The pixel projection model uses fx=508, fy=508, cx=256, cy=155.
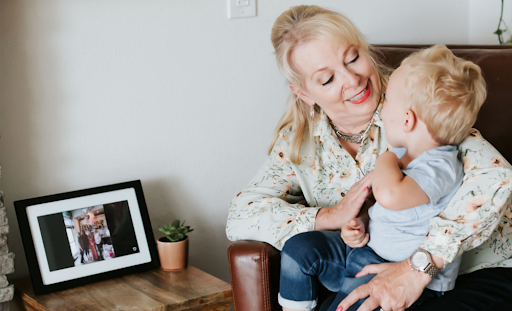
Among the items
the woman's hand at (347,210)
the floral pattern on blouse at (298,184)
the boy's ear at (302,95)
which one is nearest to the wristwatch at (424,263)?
the woman's hand at (347,210)

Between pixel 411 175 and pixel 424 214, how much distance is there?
11 centimetres

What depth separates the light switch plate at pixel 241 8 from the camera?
1.95 m

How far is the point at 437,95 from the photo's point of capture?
1.18 m

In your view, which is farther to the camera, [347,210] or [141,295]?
[141,295]

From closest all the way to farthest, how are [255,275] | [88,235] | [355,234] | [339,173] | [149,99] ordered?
1. [355,234]
2. [255,275]
3. [339,173]
4. [88,235]
5. [149,99]

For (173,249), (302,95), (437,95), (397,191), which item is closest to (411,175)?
(397,191)

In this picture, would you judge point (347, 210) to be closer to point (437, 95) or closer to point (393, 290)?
A: point (393, 290)

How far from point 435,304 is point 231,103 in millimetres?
1138

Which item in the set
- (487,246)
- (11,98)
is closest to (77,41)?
(11,98)

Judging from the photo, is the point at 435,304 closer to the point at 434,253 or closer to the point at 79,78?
the point at 434,253

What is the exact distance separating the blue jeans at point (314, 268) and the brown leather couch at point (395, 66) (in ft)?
0.23

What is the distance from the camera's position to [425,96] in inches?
46.8

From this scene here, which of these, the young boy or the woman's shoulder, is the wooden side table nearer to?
the young boy

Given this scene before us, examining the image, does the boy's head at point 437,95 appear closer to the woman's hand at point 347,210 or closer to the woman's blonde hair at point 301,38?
the woman's hand at point 347,210
